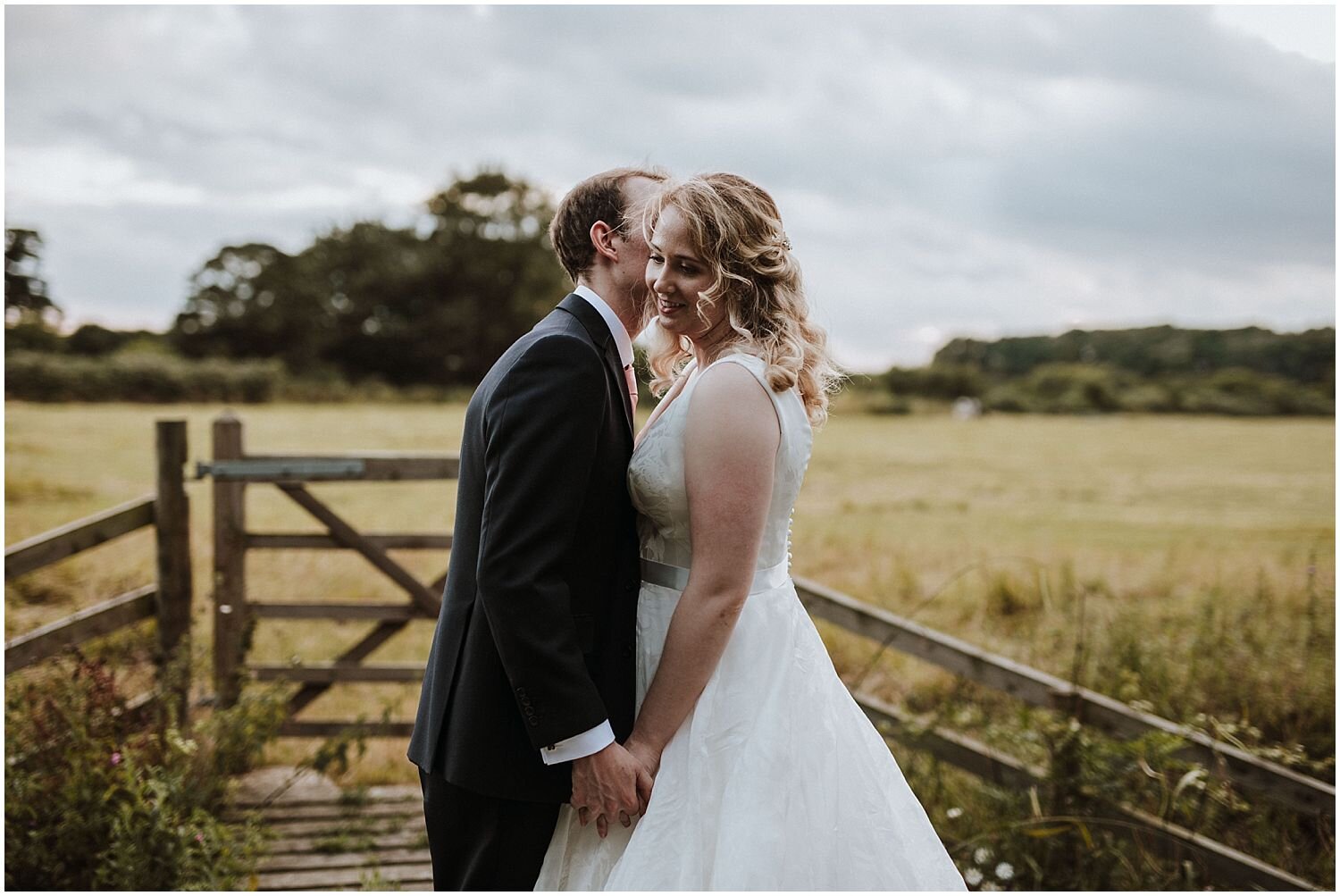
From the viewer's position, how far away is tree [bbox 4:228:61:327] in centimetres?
1222

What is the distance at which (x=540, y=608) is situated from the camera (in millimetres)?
1861

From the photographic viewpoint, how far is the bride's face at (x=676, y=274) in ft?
6.75

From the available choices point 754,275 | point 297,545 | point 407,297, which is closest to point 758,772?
point 754,275

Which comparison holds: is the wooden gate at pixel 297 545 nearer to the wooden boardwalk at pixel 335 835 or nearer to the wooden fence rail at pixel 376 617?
the wooden fence rail at pixel 376 617

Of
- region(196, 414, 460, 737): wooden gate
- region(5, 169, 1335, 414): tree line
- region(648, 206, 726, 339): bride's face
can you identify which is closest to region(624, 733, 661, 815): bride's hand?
region(648, 206, 726, 339): bride's face

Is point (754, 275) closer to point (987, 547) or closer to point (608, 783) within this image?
point (608, 783)

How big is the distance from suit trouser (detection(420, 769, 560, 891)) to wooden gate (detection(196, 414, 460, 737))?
2830 millimetres

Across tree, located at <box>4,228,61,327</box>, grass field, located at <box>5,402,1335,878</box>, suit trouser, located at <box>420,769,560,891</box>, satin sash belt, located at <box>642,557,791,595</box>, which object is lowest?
grass field, located at <box>5,402,1335,878</box>

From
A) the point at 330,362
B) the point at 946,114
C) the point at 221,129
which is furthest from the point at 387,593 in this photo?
the point at 330,362

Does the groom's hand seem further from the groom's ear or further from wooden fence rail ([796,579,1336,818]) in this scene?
wooden fence rail ([796,579,1336,818])

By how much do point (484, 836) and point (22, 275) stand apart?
14971 mm

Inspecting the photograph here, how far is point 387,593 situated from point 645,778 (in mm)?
7659

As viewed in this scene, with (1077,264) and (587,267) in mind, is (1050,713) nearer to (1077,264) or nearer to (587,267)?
(587,267)

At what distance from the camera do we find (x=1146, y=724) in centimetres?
366
